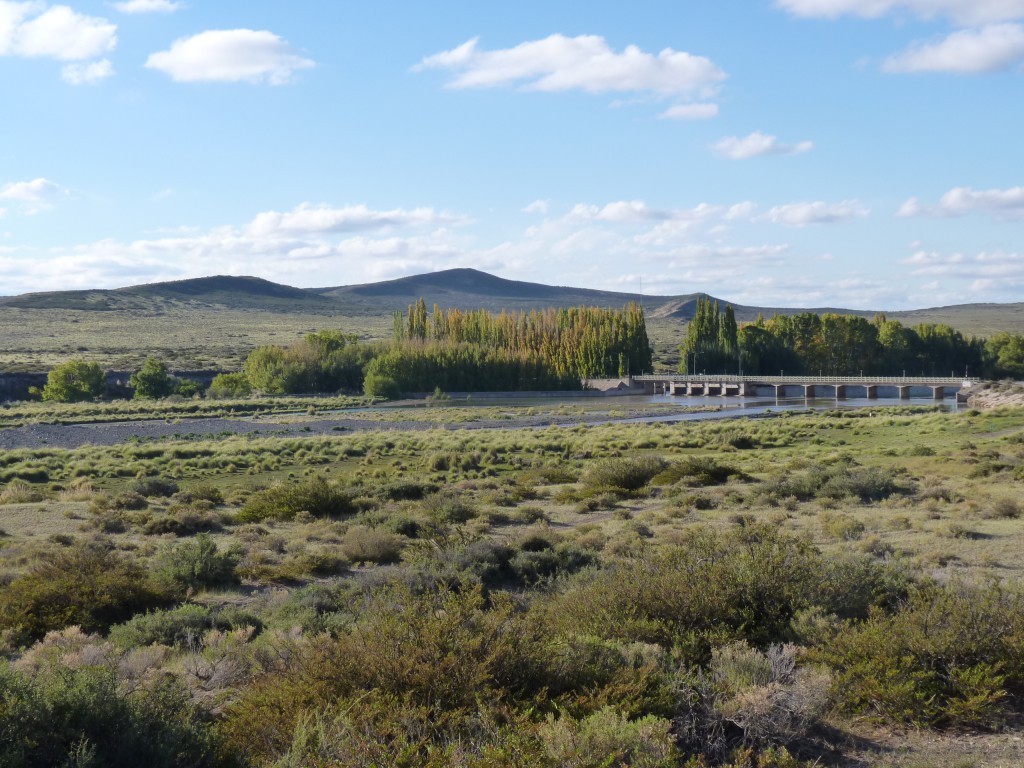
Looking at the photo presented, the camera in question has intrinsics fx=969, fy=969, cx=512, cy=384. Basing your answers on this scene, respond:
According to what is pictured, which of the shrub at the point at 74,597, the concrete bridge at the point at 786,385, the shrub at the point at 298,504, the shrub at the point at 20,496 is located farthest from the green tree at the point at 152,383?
the shrub at the point at 74,597

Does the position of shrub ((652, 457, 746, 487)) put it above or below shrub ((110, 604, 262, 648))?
below

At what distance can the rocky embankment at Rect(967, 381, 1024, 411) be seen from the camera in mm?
63375

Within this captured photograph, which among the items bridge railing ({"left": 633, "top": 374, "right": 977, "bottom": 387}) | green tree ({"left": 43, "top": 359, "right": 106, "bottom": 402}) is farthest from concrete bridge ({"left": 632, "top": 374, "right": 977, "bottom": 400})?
green tree ({"left": 43, "top": 359, "right": 106, "bottom": 402})

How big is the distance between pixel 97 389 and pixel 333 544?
249 feet

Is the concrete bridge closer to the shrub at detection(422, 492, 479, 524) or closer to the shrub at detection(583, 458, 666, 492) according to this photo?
the shrub at detection(583, 458, 666, 492)

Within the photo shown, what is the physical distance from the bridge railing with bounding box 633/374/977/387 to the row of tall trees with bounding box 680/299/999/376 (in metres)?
4.13

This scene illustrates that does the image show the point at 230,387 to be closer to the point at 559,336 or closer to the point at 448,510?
the point at 559,336

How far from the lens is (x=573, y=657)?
6523 millimetres

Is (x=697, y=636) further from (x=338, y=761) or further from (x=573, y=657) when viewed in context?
(x=338, y=761)

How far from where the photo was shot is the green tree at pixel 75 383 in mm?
81375

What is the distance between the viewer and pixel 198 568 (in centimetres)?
1288

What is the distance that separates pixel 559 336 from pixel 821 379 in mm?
29047

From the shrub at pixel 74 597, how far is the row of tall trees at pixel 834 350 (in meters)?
102

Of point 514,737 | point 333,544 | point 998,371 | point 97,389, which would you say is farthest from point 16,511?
point 998,371
